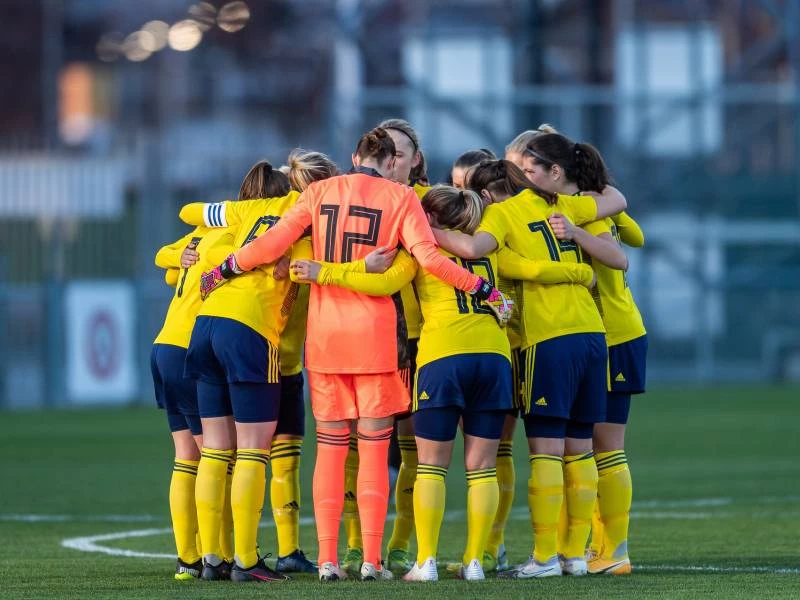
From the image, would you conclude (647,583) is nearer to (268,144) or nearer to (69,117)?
(268,144)

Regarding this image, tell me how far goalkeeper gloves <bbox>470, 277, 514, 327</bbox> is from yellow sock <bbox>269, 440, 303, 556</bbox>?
1.18m

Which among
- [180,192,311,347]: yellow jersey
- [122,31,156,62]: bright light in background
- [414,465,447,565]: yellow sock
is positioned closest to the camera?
[414,465,447,565]: yellow sock

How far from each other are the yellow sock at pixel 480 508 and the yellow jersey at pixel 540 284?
0.67m

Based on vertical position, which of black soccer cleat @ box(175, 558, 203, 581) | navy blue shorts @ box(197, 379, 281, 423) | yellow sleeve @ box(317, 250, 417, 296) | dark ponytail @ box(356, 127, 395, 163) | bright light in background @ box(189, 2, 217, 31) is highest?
bright light in background @ box(189, 2, 217, 31)

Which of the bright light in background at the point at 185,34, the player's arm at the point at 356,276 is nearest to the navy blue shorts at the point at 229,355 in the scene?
the player's arm at the point at 356,276

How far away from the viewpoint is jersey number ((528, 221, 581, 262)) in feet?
24.0

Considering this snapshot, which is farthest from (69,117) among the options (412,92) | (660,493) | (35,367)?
(660,493)

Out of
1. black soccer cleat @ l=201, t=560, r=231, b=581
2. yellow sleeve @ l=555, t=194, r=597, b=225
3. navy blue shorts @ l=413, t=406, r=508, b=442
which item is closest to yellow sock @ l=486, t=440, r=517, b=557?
navy blue shorts @ l=413, t=406, r=508, b=442

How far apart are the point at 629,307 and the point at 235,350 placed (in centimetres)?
195

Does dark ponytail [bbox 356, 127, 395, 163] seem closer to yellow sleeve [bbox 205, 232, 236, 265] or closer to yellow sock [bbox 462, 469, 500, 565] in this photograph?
yellow sleeve [bbox 205, 232, 236, 265]

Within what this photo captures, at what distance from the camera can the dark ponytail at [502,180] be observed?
24.5 ft

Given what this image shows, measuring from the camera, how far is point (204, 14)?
37.0 metres

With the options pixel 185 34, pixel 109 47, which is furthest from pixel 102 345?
pixel 109 47

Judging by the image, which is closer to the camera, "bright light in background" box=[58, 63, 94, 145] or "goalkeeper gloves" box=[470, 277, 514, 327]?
"goalkeeper gloves" box=[470, 277, 514, 327]
